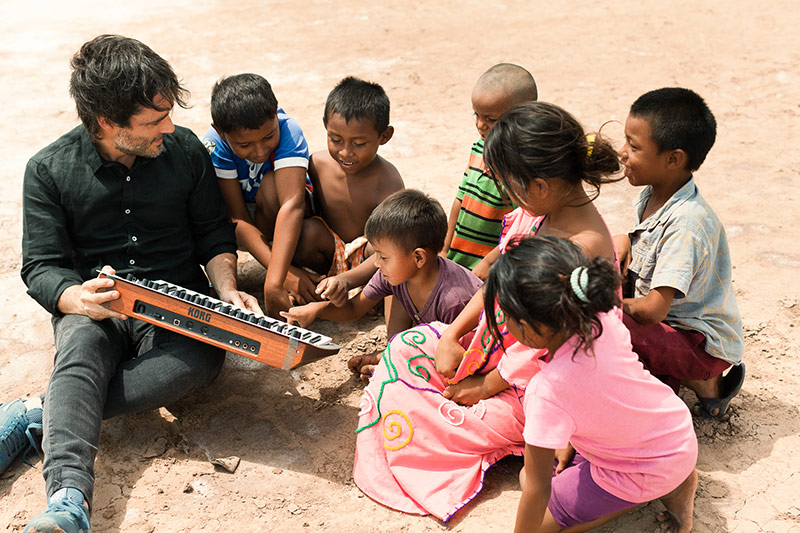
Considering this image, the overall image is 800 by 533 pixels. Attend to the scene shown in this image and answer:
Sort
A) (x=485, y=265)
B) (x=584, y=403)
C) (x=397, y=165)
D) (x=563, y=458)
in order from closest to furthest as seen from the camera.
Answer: (x=584, y=403)
(x=563, y=458)
(x=485, y=265)
(x=397, y=165)

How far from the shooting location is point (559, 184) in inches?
114

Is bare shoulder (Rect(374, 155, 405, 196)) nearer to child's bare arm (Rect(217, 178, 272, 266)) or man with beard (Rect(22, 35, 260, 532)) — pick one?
child's bare arm (Rect(217, 178, 272, 266))

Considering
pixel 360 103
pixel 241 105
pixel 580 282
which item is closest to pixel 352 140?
pixel 360 103

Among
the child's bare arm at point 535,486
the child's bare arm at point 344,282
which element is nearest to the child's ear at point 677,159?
the child's bare arm at point 535,486

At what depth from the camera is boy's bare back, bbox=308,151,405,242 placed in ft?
13.9

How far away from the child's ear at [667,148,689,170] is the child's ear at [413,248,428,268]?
3.61 ft

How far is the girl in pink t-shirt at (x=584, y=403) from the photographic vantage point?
7.48ft

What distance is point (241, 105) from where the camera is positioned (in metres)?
3.88

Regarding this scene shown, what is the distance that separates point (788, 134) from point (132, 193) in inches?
214

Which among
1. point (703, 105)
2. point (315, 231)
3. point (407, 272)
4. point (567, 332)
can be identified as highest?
point (703, 105)

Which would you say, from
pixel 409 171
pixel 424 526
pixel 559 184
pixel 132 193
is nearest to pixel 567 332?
pixel 559 184

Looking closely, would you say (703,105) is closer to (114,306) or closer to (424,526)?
(424,526)

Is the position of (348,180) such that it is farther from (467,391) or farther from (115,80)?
(467,391)

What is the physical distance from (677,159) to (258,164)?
7.30ft
